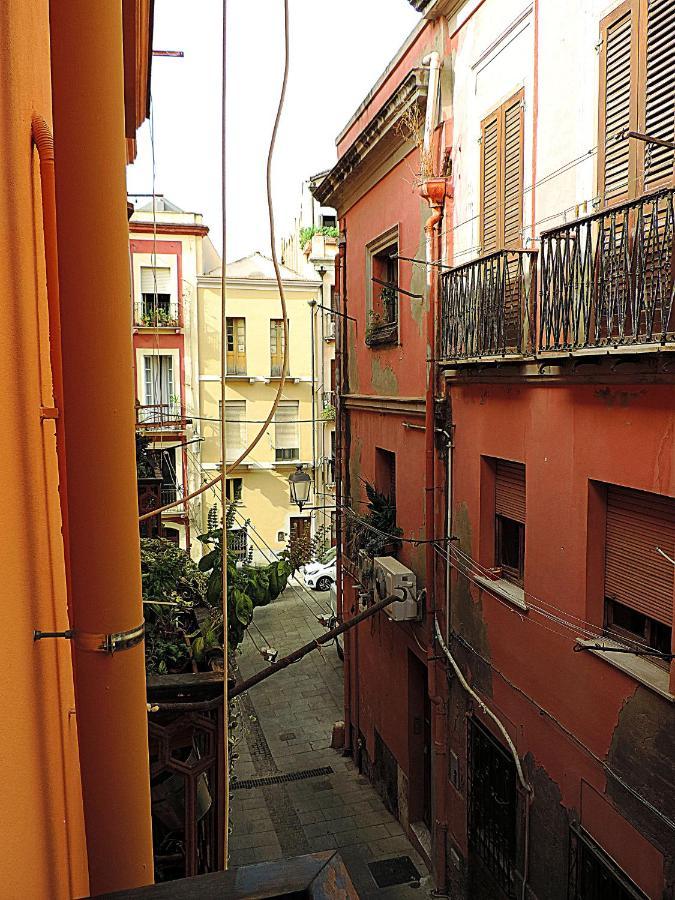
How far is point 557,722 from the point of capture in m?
7.64

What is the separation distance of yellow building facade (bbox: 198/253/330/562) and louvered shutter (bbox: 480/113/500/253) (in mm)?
18901

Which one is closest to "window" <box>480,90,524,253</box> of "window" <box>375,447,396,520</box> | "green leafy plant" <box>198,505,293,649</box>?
"green leafy plant" <box>198,505,293,649</box>

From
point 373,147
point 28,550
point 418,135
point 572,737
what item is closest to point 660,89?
point 418,135

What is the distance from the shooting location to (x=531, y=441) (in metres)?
8.19

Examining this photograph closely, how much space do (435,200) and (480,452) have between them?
3493 mm

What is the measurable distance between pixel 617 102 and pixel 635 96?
32 cm

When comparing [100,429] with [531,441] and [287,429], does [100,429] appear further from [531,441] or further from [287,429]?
[287,429]

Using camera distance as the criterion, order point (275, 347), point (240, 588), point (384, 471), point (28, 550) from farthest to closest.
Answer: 1. point (275, 347)
2. point (384, 471)
3. point (240, 588)
4. point (28, 550)

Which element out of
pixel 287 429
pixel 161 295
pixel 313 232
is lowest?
pixel 287 429

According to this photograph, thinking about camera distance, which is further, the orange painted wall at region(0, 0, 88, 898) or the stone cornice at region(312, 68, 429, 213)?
the stone cornice at region(312, 68, 429, 213)

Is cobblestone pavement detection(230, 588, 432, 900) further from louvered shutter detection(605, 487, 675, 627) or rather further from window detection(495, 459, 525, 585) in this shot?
louvered shutter detection(605, 487, 675, 627)

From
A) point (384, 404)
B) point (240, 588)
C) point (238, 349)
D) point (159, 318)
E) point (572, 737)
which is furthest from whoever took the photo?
point (238, 349)

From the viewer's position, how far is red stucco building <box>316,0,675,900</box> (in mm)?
6215

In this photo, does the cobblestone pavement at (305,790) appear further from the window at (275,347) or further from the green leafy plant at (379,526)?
the window at (275,347)
